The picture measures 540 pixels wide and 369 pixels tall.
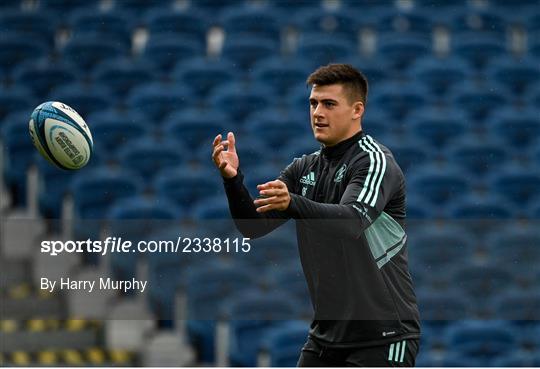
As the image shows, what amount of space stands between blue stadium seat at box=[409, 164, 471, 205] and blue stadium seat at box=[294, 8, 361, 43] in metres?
2.60

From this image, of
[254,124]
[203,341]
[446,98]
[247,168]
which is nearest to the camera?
[203,341]

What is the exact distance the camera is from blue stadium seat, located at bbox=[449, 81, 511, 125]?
9.23 metres

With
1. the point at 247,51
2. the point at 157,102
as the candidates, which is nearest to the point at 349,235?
the point at 157,102

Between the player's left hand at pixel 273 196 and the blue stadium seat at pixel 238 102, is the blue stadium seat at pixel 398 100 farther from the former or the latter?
the player's left hand at pixel 273 196

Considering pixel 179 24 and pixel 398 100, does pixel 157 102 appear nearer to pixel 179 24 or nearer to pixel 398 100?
pixel 179 24

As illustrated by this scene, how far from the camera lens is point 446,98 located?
30.6 feet

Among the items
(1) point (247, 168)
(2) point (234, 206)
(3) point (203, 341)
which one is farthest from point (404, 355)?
(1) point (247, 168)

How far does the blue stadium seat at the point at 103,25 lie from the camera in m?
9.82

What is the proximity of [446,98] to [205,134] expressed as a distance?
233 centimetres

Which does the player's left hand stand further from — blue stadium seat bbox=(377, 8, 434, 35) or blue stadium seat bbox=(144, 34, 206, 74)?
blue stadium seat bbox=(377, 8, 434, 35)

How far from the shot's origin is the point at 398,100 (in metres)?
9.06

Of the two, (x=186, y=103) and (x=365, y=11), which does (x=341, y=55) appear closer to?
(x=365, y=11)

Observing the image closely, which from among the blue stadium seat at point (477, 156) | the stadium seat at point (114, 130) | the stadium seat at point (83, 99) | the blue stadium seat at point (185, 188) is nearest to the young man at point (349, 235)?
the blue stadium seat at point (185, 188)

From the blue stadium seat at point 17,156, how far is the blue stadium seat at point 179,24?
2.23m
